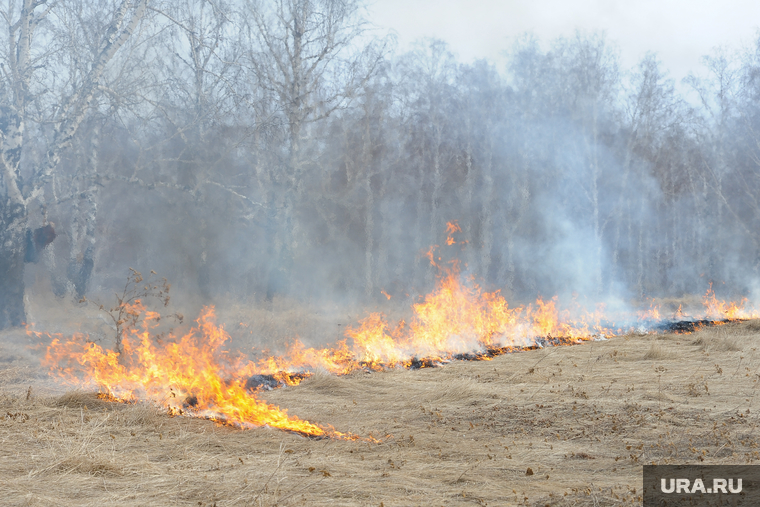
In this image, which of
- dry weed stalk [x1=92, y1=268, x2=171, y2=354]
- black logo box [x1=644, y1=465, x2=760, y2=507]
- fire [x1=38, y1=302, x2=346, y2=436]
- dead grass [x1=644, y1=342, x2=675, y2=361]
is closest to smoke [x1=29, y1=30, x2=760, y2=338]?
dry weed stalk [x1=92, y1=268, x2=171, y2=354]

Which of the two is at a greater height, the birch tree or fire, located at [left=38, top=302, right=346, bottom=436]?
the birch tree

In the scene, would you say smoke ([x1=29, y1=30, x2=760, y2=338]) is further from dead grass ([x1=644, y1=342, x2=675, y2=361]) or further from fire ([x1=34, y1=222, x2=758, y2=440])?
dead grass ([x1=644, y1=342, x2=675, y2=361])

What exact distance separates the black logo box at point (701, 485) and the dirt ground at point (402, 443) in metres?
0.13

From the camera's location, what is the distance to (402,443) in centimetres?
513

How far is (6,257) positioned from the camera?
10.7 metres

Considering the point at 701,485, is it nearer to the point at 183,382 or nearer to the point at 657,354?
the point at 183,382

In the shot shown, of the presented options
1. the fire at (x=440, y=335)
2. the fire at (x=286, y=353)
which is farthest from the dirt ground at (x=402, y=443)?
the fire at (x=440, y=335)

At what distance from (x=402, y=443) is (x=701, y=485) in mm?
2494

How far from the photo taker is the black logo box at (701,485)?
3.59 metres

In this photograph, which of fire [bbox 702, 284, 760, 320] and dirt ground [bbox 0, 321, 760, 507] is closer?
dirt ground [bbox 0, 321, 760, 507]

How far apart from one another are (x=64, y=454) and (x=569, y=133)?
80.1 ft

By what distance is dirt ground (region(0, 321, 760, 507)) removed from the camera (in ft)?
12.4

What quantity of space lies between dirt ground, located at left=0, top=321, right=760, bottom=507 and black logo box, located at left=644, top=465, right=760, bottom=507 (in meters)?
0.13

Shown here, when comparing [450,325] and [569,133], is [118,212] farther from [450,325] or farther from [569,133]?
[569,133]
